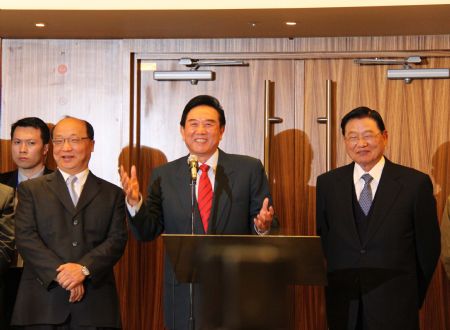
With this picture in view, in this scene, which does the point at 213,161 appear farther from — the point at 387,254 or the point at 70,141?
the point at 387,254

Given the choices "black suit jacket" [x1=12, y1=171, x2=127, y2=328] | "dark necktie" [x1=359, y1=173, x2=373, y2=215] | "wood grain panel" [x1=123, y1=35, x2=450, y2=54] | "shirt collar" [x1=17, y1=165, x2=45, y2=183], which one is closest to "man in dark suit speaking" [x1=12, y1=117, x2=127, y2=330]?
"black suit jacket" [x1=12, y1=171, x2=127, y2=328]

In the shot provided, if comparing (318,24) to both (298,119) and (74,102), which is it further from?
(74,102)

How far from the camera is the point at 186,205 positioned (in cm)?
394

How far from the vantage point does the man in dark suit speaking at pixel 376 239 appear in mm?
3973

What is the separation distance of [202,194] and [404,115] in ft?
6.82

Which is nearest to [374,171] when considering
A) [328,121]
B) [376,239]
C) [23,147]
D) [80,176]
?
[376,239]

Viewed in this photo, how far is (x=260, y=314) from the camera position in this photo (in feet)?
10.1

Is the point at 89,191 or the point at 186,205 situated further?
the point at 89,191

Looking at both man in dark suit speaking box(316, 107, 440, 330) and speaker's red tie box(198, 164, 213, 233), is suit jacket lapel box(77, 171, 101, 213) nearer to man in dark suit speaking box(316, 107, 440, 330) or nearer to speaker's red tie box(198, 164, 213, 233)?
speaker's red tie box(198, 164, 213, 233)

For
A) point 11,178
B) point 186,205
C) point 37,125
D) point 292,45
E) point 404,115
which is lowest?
point 186,205

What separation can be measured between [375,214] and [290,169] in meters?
1.56

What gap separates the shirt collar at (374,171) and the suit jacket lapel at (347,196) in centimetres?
3

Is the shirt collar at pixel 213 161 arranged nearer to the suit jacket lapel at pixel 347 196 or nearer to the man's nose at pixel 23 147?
the suit jacket lapel at pixel 347 196

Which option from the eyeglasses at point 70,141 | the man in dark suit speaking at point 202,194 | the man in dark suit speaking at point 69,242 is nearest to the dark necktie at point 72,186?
the man in dark suit speaking at point 69,242
